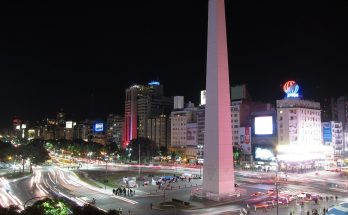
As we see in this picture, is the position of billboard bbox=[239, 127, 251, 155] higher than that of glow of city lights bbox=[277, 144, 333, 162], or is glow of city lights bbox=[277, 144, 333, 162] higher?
billboard bbox=[239, 127, 251, 155]

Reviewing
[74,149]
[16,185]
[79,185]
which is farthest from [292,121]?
[74,149]

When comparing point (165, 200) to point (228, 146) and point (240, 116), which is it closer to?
point (228, 146)

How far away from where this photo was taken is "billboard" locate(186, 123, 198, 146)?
469ft

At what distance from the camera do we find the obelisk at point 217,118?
42375 mm

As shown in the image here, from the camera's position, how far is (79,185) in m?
60.8

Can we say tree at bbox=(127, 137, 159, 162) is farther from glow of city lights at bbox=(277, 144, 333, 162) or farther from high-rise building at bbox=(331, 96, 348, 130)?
high-rise building at bbox=(331, 96, 348, 130)

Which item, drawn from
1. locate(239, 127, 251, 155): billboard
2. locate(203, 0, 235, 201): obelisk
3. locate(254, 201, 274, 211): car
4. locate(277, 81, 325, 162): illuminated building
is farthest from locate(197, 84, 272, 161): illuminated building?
locate(203, 0, 235, 201): obelisk

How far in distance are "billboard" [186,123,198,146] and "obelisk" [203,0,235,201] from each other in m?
98.6

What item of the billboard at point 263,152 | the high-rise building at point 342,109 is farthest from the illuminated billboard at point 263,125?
the high-rise building at point 342,109

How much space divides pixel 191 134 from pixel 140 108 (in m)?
51.4

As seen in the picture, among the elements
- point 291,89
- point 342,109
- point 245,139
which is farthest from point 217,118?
point 342,109

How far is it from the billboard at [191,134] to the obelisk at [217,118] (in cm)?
9856

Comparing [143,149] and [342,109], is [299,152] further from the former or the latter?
[342,109]

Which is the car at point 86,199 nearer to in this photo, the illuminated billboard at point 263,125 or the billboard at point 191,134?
the illuminated billboard at point 263,125
